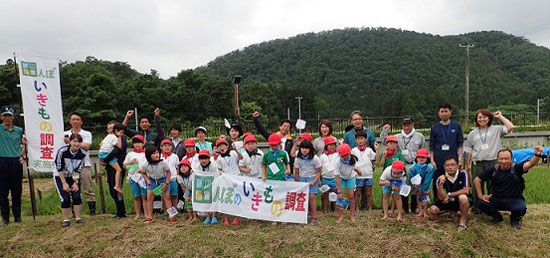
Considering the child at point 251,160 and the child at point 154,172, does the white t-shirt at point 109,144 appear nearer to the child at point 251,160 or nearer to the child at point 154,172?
the child at point 154,172

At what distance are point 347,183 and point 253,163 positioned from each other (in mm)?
1696

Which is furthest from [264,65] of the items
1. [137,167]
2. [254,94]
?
[137,167]

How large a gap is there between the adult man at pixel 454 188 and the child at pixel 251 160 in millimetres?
3048

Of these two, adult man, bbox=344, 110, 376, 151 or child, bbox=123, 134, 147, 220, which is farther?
child, bbox=123, 134, 147, 220

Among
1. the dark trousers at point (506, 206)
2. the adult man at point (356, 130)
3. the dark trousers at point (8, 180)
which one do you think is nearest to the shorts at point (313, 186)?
the adult man at point (356, 130)

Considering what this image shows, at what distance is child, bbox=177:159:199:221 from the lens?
6547 millimetres

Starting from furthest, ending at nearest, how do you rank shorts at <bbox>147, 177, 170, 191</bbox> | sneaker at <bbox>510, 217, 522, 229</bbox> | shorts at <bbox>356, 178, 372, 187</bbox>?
shorts at <bbox>147, 177, 170, 191</bbox>, shorts at <bbox>356, 178, 372, 187</bbox>, sneaker at <bbox>510, 217, 522, 229</bbox>

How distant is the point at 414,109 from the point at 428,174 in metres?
37.6

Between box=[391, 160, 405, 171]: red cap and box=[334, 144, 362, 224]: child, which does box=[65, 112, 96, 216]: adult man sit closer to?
box=[334, 144, 362, 224]: child

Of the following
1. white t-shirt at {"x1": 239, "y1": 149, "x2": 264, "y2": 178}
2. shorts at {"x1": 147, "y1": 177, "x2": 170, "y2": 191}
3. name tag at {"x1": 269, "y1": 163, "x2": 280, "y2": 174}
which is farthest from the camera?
shorts at {"x1": 147, "y1": 177, "x2": 170, "y2": 191}

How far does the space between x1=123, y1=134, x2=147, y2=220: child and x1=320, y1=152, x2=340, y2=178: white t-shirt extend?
3206 mm

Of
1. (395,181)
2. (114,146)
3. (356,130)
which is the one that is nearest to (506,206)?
(395,181)

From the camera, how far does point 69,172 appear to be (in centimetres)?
672

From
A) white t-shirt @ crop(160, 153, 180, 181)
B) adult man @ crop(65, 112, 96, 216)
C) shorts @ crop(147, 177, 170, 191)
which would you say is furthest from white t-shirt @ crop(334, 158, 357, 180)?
adult man @ crop(65, 112, 96, 216)
